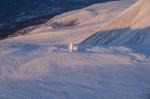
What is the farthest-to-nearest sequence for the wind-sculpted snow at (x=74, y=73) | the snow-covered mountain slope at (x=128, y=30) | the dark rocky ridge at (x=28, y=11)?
the dark rocky ridge at (x=28, y=11) → the snow-covered mountain slope at (x=128, y=30) → the wind-sculpted snow at (x=74, y=73)

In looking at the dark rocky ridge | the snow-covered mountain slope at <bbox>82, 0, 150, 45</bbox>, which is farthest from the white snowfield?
the dark rocky ridge

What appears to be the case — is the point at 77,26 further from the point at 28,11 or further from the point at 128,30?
the point at 28,11

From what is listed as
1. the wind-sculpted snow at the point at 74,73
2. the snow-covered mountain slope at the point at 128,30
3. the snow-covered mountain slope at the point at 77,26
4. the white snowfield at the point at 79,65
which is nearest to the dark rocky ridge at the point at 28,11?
the snow-covered mountain slope at the point at 77,26

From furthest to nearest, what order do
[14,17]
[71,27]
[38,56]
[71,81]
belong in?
[14,17] → [71,27] → [38,56] → [71,81]

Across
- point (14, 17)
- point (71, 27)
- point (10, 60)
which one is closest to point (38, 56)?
point (10, 60)

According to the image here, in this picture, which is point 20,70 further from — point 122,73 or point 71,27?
point 71,27

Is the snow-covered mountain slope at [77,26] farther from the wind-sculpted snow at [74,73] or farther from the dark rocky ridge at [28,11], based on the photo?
the wind-sculpted snow at [74,73]

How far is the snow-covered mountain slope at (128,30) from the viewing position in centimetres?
511

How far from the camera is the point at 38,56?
4.79 meters

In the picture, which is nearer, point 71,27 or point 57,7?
point 71,27

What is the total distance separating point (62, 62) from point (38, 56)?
0.35 meters

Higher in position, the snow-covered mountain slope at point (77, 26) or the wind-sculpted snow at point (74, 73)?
the snow-covered mountain slope at point (77, 26)

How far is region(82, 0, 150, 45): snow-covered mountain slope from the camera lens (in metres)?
5.11

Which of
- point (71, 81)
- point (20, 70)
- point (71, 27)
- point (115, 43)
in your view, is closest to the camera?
point (71, 81)
